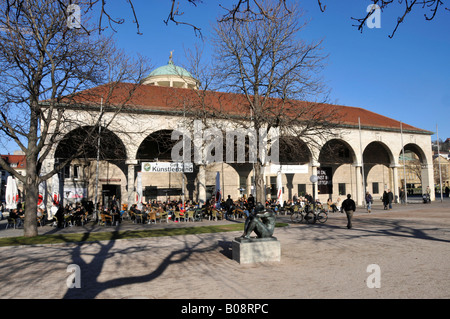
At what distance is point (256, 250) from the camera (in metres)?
8.36

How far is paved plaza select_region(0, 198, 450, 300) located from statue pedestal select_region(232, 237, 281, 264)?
0.21m

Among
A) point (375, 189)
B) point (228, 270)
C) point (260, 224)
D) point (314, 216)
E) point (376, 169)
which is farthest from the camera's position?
point (375, 189)

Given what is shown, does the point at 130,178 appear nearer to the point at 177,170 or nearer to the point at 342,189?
the point at 177,170

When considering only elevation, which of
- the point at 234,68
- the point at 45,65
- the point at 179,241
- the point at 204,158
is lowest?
the point at 179,241

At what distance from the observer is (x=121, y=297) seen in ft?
18.9

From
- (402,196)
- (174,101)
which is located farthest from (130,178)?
(402,196)

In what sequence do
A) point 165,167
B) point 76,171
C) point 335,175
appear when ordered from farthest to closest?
point 335,175 → point 76,171 → point 165,167

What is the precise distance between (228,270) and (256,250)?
102 cm

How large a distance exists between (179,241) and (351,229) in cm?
746

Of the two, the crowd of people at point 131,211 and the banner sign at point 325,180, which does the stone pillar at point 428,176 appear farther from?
the crowd of people at point 131,211

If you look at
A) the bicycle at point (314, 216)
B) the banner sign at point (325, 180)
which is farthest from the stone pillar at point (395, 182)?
the bicycle at point (314, 216)
